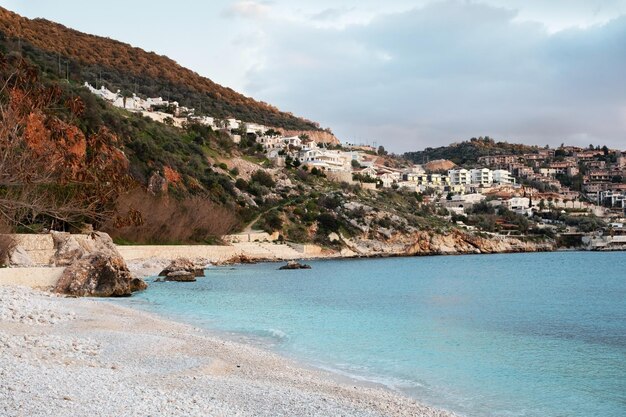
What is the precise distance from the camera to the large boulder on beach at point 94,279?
28.0 metres

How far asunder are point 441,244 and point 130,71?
9444 cm

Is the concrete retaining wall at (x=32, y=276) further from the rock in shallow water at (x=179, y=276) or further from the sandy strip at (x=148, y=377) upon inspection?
the rock in shallow water at (x=179, y=276)

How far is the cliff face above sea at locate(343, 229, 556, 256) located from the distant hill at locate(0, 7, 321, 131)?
63.0 metres

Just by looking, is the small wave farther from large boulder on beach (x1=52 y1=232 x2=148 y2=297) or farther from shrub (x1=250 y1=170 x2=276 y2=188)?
shrub (x1=250 y1=170 x2=276 y2=188)

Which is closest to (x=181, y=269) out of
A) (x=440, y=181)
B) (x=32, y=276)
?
(x=32, y=276)

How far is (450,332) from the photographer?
2142 cm

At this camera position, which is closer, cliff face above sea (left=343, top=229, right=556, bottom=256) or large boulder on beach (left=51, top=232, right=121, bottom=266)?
large boulder on beach (left=51, top=232, right=121, bottom=266)

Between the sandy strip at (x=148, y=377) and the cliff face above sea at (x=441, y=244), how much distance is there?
7140cm

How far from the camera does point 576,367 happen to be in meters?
15.6

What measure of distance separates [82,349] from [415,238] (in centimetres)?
8282

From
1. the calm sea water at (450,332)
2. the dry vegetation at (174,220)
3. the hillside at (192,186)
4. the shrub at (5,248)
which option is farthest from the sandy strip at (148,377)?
the dry vegetation at (174,220)

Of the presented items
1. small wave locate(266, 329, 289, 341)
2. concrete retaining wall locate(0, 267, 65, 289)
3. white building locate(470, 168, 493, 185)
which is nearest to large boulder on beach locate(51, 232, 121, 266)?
concrete retaining wall locate(0, 267, 65, 289)

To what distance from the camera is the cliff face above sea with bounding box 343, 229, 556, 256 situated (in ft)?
292

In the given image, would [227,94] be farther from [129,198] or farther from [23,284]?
[23,284]
